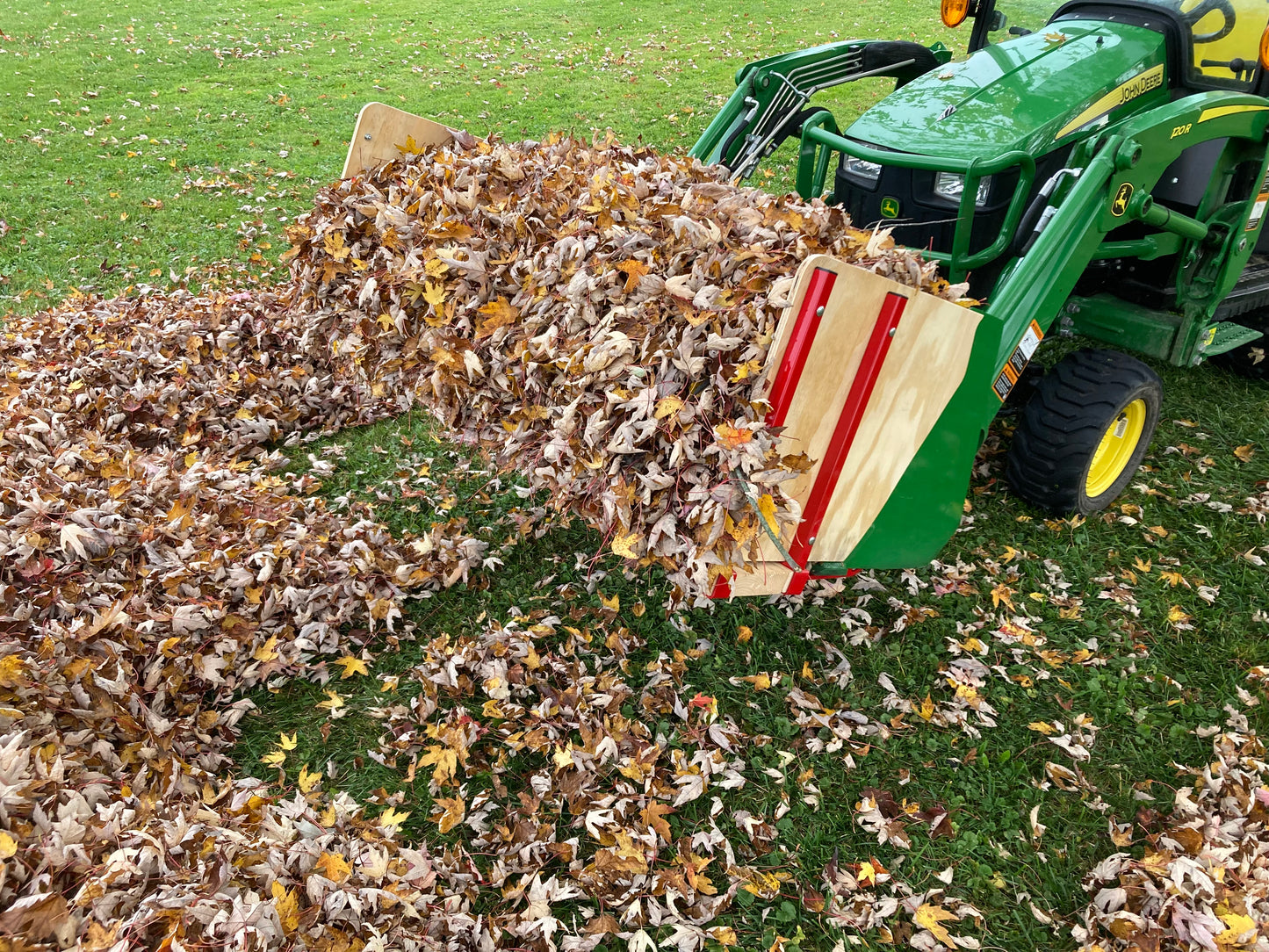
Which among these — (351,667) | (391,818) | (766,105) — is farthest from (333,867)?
(766,105)

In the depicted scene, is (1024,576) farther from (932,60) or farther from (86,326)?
(86,326)

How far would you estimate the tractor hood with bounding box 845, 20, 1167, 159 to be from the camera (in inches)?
155

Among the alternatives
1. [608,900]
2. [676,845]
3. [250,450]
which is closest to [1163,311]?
[676,845]

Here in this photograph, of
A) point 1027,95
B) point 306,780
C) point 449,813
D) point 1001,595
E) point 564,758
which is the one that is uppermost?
point 1027,95

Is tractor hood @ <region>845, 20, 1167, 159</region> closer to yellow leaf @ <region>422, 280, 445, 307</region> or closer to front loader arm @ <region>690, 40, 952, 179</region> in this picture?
front loader arm @ <region>690, 40, 952, 179</region>

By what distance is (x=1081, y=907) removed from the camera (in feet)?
8.89

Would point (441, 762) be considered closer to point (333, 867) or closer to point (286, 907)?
point (333, 867)

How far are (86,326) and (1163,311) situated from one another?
6.85m

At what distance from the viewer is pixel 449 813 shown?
290 centimetres

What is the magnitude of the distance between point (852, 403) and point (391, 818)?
86.7 inches

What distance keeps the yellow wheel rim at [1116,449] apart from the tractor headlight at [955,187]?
1.39 m

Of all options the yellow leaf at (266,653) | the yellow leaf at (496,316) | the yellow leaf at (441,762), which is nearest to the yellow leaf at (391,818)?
the yellow leaf at (441,762)

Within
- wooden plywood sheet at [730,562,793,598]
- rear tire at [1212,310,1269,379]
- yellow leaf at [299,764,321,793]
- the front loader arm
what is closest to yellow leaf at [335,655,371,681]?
yellow leaf at [299,764,321,793]

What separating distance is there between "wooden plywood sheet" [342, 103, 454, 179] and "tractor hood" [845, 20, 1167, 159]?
233 centimetres
